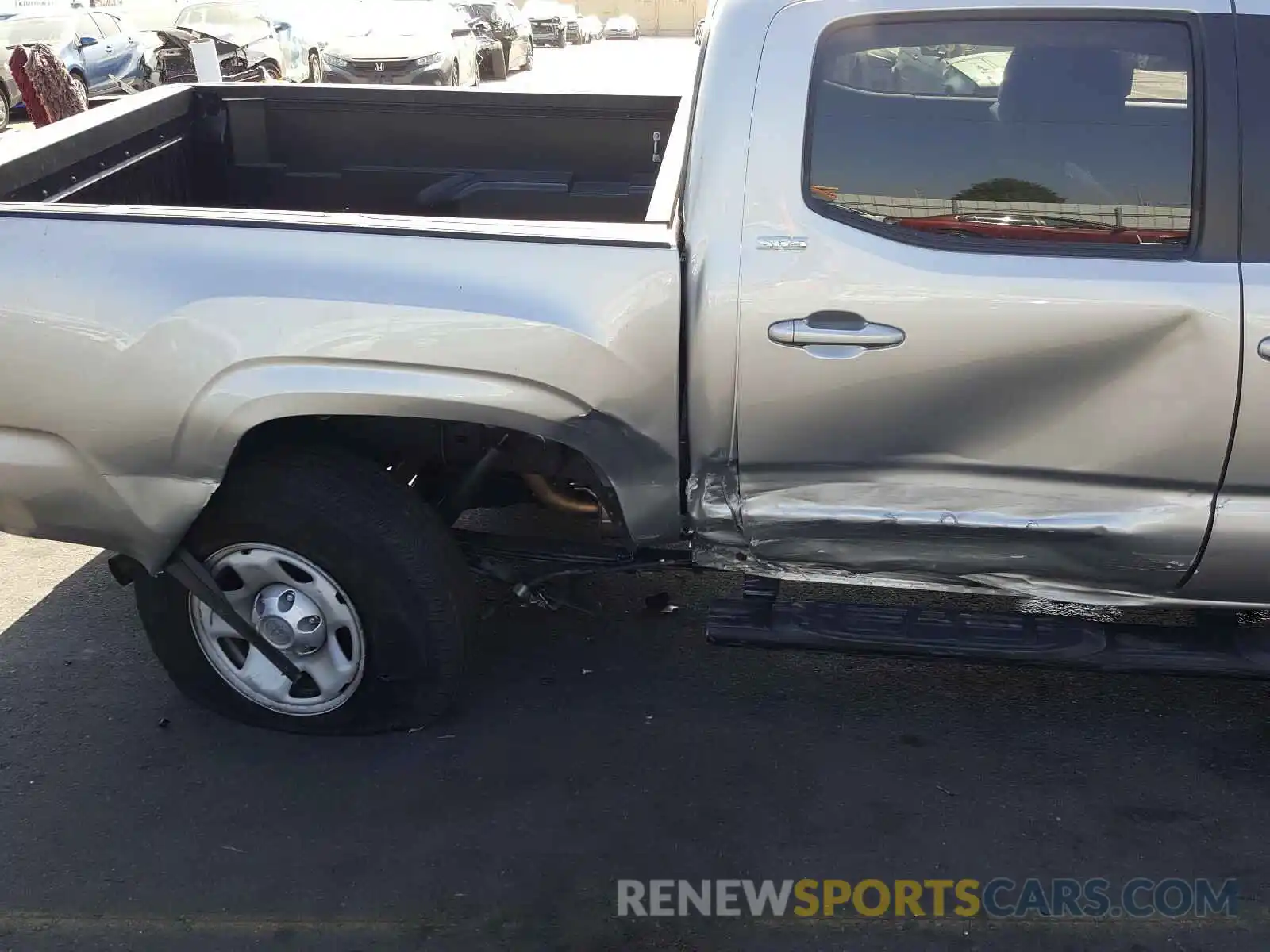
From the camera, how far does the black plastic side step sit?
286 cm

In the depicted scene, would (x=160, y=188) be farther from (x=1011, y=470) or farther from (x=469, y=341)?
(x=1011, y=470)

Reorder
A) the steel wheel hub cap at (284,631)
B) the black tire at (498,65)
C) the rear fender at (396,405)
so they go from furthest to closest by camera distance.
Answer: the black tire at (498,65) → the steel wheel hub cap at (284,631) → the rear fender at (396,405)

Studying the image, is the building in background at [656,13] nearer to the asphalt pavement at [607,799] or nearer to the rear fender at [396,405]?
the asphalt pavement at [607,799]

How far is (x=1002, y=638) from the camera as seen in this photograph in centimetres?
290

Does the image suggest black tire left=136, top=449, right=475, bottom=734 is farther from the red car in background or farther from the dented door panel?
the red car in background

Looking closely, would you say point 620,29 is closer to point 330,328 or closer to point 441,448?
point 441,448

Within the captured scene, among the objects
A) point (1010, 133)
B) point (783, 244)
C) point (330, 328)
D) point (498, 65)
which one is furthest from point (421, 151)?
point (498, 65)

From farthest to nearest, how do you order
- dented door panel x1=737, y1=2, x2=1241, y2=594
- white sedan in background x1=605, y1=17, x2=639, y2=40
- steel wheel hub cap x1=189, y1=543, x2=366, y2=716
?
1. white sedan in background x1=605, y1=17, x2=639, y2=40
2. steel wheel hub cap x1=189, y1=543, x2=366, y2=716
3. dented door panel x1=737, y1=2, x2=1241, y2=594

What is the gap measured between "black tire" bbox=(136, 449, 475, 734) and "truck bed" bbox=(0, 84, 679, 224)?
180cm

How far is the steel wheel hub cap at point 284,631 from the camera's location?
122 inches

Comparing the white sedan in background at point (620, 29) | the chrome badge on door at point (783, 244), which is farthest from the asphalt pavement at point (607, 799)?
the white sedan in background at point (620, 29)

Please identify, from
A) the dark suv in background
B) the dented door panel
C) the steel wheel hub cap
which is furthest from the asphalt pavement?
the dark suv in background

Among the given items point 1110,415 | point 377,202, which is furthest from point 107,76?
point 1110,415

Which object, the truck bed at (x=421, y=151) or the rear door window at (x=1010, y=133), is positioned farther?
the truck bed at (x=421, y=151)
